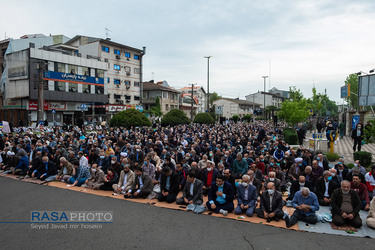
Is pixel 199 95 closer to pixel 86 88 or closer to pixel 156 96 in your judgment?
pixel 156 96

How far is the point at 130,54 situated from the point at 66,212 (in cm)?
4671

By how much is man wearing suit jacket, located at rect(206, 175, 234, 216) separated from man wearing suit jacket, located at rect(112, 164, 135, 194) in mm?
3142

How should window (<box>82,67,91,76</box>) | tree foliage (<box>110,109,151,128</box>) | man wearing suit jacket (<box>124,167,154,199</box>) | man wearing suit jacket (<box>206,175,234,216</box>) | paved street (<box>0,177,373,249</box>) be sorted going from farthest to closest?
window (<box>82,67,91,76</box>)
tree foliage (<box>110,109,151,128</box>)
man wearing suit jacket (<box>124,167,154,199</box>)
man wearing suit jacket (<box>206,175,234,216</box>)
paved street (<box>0,177,373,249</box>)

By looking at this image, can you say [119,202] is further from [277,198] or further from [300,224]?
[300,224]

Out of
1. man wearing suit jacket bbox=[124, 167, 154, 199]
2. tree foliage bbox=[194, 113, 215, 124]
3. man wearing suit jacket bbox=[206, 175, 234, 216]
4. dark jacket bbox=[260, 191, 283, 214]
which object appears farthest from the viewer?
tree foliage bbox=[194, 113, 215, 124]

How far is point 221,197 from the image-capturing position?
747 centimetres

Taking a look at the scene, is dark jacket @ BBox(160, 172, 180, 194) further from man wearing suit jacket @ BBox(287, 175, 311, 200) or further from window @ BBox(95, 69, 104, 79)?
window @ BBox(95, 69, 104, 79)

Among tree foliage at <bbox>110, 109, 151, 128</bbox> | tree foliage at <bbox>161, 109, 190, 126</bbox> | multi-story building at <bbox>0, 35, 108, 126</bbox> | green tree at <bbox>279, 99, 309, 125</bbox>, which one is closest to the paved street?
tree foliage at <bbox>110, 109, 151, 128</bbox>

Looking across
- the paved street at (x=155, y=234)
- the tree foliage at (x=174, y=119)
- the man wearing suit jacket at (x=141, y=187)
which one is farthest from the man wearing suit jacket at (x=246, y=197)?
the tree foliage at (x=174, y=119)

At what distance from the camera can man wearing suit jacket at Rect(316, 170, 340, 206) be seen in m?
7.96

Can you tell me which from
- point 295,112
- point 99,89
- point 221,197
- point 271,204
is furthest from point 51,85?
point 271,204

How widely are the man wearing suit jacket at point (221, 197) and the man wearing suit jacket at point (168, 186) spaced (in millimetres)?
1413

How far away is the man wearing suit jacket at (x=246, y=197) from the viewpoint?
723cm

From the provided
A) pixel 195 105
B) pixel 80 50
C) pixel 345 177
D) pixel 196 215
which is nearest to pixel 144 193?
pixel 196 215
